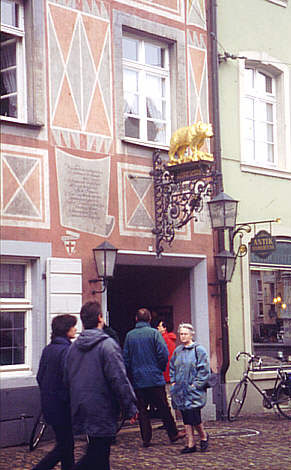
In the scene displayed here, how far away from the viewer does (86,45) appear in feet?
43.3

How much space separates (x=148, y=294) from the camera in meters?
15.9

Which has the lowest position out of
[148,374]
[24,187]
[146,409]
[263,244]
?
[146,409]

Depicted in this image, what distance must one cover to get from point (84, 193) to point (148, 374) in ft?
9.43

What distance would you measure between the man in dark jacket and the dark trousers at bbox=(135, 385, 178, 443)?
12.4ft

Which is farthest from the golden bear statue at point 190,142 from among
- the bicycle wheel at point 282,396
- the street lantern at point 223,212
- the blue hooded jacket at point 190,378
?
the bicycle wheel at point 282,396

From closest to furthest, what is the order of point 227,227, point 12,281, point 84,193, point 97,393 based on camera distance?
1. point 97,393
2. point 12,281
3. point 84,193
4. point 227,227

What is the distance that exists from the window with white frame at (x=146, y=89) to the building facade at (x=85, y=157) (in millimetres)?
22

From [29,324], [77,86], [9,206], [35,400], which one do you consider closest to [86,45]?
[77,86]

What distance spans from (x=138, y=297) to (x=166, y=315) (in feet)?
3.01

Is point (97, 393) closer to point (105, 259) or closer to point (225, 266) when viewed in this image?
point (105, 259)

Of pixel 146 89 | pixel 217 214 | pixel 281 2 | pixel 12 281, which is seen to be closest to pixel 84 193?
pixel 12 281

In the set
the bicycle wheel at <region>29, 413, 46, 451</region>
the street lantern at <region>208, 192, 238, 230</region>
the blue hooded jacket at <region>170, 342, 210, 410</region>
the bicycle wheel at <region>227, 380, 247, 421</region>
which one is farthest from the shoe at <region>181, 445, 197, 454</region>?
the street lantern at <region>208, 192, 238, 230</region>

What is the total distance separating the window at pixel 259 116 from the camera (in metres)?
16.5

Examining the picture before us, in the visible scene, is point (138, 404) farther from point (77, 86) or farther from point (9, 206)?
point (77, 86)
